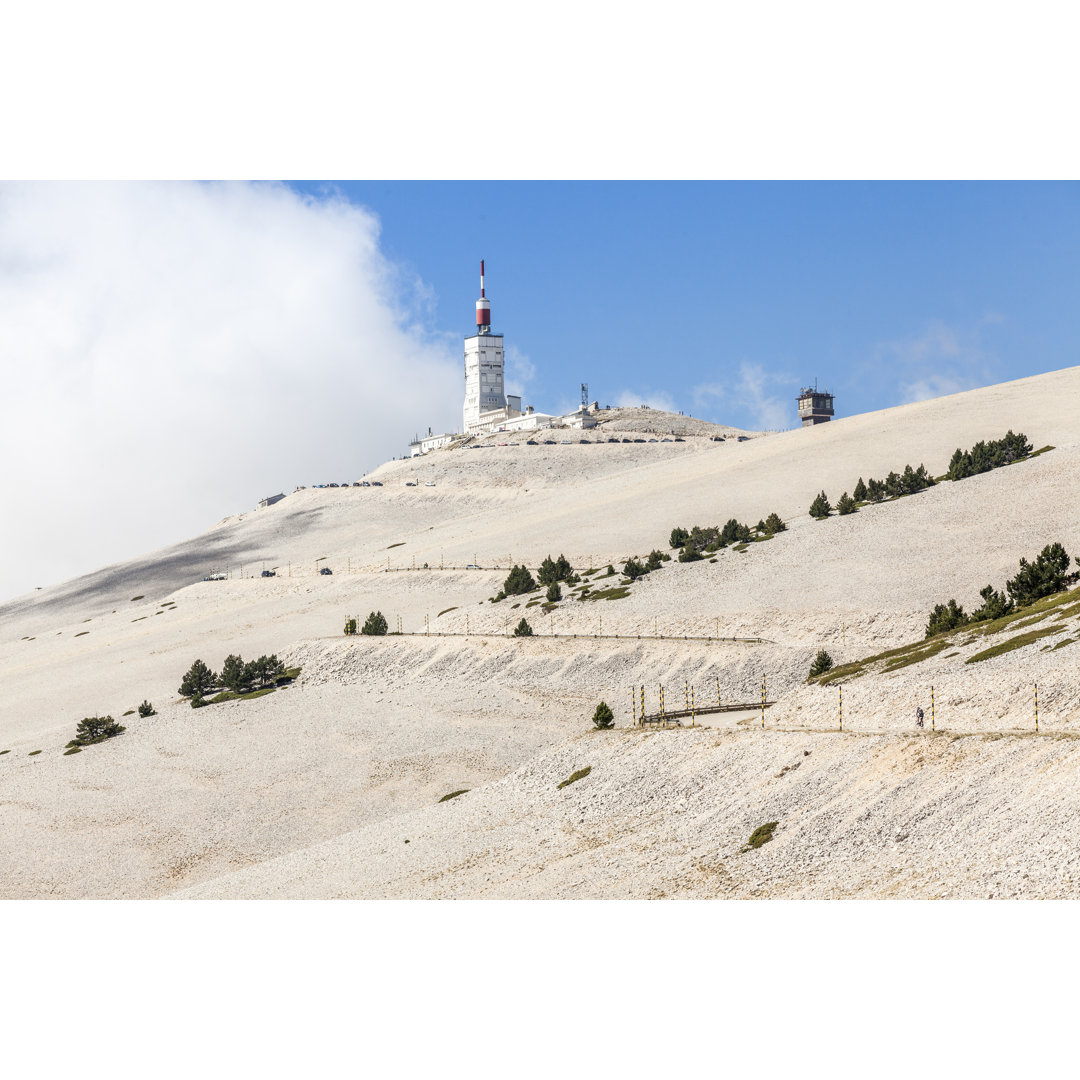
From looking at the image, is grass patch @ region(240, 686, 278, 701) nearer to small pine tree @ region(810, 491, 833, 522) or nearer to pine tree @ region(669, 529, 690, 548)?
pine tree @ region(669, 529, 690, 548)

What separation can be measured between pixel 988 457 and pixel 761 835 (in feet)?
213

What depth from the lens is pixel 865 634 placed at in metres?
59.8

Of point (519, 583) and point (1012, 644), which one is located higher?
point (519, 583)

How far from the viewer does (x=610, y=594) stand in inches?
2931

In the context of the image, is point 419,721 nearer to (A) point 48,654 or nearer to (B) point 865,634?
(B) point 865,634

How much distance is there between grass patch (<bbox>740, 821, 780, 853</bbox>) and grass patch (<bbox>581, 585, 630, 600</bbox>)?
4288 cm

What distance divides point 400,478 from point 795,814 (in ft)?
521

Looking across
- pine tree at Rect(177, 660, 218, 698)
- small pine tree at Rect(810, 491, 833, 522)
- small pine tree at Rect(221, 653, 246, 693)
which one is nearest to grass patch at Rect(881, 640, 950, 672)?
small pine tree at Rect(221, 653, 246, 693)

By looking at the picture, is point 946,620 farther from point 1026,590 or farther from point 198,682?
point 198,682

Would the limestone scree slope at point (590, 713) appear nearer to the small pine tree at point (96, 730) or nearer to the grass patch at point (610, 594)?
the grass patch at point (610, 594)

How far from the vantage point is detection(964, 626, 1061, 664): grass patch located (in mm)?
38594

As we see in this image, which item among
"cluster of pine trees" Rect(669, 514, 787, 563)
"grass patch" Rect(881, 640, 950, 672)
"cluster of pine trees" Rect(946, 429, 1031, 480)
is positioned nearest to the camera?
"grass patch" Rect(881, 640, 950, 672)

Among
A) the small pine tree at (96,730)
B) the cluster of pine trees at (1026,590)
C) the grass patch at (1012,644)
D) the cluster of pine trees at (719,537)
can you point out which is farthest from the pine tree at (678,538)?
the grass patch at (1012,644)

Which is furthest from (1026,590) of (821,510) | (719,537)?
(719,537)
